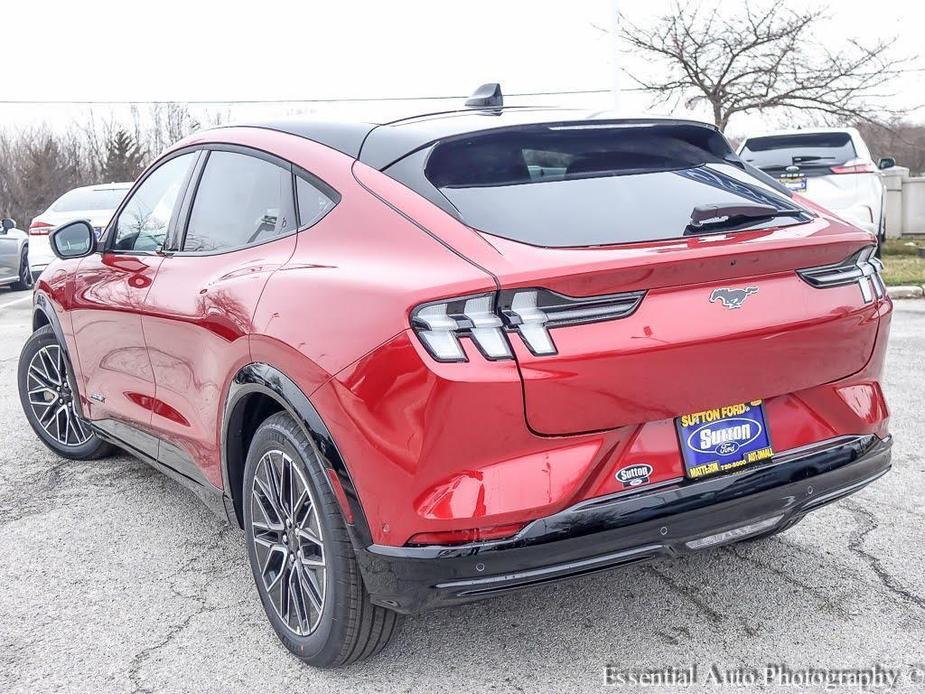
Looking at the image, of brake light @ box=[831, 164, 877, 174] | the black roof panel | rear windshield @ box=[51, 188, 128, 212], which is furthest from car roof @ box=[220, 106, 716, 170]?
rear windshield @ box=[51, 188, 128, 212]

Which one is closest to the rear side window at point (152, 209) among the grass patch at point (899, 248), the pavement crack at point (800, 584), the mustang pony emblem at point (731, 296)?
the mustang pony emblem at point (731, 296)

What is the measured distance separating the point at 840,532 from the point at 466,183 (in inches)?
85.8

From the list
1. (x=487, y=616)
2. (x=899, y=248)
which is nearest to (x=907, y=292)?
(x=899, y=248)

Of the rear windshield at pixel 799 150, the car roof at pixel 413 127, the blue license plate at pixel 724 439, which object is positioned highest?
the car roof at pixel 413 127

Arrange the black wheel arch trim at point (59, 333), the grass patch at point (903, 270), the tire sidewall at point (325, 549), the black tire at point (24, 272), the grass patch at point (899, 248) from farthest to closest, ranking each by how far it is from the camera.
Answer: the black tire at point (24, 272) → the grass patch at point (899, 248) → the grass patch at point (903, 270) → the black wheel arch trim at point (59, 333) → the tire sidewall at point (325, 549)

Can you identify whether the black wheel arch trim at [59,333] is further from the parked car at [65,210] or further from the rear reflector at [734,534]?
the parked car at [65,210]

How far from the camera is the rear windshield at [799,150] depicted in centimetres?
1095

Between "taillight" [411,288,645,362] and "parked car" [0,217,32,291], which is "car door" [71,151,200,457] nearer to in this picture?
"taillight" [411,288,645,362]

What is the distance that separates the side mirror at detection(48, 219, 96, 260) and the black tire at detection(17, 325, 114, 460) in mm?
717

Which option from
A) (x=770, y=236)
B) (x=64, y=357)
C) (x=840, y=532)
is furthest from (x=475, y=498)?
(x=64, y=357)

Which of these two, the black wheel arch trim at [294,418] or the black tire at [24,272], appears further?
the black tire at [24,272]

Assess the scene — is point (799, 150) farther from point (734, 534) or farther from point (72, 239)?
point (734, 534)

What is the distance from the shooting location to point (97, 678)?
280 cm

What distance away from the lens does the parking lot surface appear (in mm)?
2756
